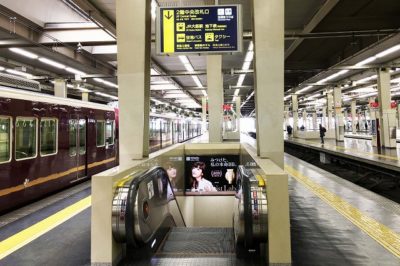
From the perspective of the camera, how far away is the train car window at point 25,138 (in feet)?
19.7

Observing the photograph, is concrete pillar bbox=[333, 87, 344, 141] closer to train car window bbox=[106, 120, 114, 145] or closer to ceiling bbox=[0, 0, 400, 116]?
ceiling bbox=[0, 0, 400, 116]

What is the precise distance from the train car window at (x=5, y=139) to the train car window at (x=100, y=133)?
159 inches

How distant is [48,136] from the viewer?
7.11 m

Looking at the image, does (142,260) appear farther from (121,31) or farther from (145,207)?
(121,31)

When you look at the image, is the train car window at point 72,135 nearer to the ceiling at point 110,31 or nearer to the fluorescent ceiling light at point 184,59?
the ceiling at point 110,31

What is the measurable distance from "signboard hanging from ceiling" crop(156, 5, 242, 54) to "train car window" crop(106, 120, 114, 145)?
19.7 feet

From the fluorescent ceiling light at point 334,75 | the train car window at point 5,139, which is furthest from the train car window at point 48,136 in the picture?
the fluorescent ceiling light at point 334,75

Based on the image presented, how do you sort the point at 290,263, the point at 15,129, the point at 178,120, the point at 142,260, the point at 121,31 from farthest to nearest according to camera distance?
the point at 178,120 → the point at 15,129 → the point at 121,31 → the point at 142,260 → the point at 290,263

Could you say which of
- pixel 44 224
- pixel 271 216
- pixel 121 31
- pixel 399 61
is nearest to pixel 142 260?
pixel 271 216

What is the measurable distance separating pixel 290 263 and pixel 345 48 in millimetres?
13150

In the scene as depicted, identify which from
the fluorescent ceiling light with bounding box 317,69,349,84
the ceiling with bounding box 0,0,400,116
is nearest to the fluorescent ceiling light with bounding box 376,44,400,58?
the ceiling with bounding box 0,0,400,116

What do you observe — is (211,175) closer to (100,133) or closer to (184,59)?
(100,133)

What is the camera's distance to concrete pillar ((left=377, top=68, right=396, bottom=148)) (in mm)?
16141

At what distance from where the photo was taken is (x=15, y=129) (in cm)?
592
